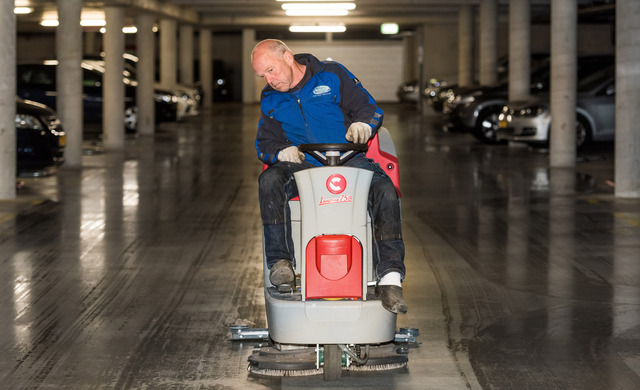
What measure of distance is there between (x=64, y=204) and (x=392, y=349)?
7.74 meters

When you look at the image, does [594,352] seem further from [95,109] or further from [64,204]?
[95,109]

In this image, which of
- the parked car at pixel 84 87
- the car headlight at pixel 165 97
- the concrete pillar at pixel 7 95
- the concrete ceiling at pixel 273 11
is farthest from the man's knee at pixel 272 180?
the car headlight at pixel 165 97

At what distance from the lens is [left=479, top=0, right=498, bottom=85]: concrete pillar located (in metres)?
27.8

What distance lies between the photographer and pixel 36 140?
14.3 m

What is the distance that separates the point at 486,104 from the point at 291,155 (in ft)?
58.5

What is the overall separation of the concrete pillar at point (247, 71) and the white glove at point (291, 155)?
43149 mm

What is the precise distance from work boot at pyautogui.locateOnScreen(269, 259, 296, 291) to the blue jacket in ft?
1.99

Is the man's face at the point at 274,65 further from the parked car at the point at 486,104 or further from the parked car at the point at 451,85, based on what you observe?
the parked car at the point at 451,85

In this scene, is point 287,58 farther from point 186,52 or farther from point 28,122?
point 186,52

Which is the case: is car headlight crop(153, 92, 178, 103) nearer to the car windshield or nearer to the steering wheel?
the car windshield

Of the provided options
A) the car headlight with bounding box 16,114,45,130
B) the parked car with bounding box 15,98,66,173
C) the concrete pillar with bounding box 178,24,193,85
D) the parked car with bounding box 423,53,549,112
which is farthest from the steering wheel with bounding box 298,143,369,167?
the concrete pillar with bounding box 178,24,193,85

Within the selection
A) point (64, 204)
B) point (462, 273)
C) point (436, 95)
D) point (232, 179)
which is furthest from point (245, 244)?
point (436, 95)

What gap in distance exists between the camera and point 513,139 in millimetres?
19516

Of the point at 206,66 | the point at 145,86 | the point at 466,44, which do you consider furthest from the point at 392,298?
the point at 206,66
